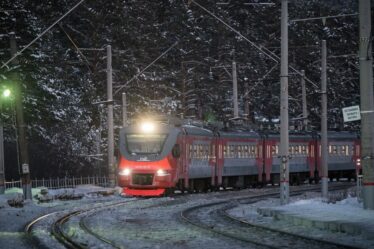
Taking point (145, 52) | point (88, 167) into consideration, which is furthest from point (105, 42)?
point (88, 167)

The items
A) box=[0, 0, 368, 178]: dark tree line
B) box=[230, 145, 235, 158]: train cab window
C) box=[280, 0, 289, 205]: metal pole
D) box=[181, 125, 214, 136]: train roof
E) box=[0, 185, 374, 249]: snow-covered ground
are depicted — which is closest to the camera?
box=[0, 185, 374, 249]: snow-covered ground

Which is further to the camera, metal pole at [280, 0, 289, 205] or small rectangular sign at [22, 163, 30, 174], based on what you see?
small rectangular sign at [22, 163, 30, 174]

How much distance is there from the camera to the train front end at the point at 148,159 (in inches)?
1123

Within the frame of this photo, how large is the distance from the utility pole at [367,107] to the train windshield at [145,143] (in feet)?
38.5

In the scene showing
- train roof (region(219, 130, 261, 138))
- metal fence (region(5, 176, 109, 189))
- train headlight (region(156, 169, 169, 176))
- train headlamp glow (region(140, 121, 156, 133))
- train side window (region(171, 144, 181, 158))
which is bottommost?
metal fence (region(5, 176, 109, 189))

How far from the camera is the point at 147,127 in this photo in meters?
29.4

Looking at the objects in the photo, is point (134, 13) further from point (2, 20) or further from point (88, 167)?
point (2, 20)

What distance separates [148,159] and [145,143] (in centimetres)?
78

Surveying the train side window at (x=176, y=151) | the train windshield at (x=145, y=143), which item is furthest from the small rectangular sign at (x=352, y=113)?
the train windshield at (x=145, y=143)

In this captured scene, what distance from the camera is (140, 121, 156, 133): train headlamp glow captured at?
2932 cm

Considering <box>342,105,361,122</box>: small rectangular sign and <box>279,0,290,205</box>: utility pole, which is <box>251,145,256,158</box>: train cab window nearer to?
<box>279,0,290,205</box>: utility pole

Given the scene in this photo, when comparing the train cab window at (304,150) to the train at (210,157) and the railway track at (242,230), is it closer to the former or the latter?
the train at (210,157)

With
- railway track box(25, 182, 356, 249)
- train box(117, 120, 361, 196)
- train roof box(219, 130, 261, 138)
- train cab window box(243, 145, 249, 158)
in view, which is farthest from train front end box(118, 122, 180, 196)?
train cab window box(243, 145, 249, 158)

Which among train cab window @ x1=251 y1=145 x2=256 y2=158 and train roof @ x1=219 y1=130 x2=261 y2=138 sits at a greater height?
train roof @ x1=219 y1=130 x2=261 y2=138
